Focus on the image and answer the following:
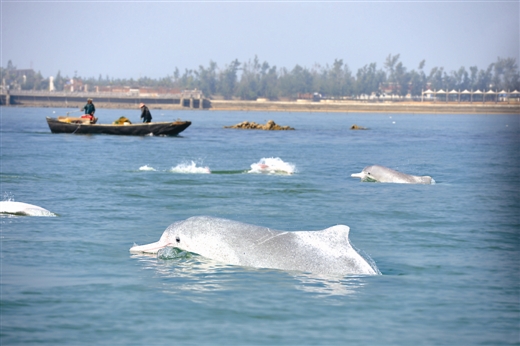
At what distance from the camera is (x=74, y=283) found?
10.9 meters

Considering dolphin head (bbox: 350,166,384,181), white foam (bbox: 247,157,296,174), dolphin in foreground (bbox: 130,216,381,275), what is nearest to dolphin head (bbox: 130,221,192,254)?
dolphin in foreground (bbox: 130,216,381,275)

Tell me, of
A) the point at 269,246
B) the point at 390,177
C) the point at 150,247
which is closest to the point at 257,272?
the point at 269,246

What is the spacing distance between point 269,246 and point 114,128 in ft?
144

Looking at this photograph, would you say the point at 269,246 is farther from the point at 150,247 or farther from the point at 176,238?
the point at 150,247

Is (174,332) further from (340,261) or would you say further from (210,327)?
(340,261)

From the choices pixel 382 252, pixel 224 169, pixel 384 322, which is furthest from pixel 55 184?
pixel 384 322

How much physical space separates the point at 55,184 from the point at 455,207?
12.1 meters

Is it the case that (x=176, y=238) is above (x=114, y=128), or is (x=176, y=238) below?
below

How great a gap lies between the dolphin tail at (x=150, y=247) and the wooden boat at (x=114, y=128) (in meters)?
41.8

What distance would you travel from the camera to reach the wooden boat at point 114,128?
54.0 meters

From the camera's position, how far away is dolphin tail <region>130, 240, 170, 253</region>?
12030mm

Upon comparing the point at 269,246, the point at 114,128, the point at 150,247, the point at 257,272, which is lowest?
the point at 257,272

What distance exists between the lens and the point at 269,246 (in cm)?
1132

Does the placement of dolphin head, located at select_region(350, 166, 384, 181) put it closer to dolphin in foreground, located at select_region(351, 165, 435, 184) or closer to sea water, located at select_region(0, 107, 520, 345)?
dolphin in foreground, located at select_region(351, 165, 435, 184)
